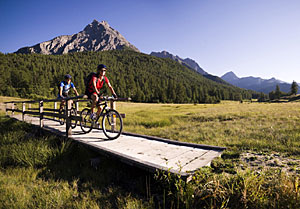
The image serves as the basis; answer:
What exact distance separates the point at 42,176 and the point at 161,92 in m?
112

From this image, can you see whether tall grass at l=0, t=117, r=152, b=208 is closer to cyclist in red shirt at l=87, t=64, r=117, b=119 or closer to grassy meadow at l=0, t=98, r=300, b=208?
grassy meadow at l=0, t=98, r=300, b=208

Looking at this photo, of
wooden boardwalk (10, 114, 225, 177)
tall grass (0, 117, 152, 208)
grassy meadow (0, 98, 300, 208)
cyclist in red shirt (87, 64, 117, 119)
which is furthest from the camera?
cyclist in red shirt (87, 64, 117, 119)

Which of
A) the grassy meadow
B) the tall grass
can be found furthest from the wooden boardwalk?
the tall grass

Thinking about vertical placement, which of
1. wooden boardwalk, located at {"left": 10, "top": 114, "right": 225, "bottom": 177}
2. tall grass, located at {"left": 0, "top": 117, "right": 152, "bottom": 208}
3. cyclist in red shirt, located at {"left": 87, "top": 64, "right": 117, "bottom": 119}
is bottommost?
tall grass, located at {"left": 0, "top": 117, "right": 152, "bottom": 208}

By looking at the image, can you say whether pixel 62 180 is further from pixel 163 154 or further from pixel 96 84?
pixel 96 84

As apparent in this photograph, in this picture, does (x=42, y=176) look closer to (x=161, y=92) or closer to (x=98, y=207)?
(x=98, y=207)

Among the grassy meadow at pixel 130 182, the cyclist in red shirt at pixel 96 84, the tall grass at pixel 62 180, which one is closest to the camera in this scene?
the grassy meadow at pixel 130 182

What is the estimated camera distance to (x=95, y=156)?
609 centimetres

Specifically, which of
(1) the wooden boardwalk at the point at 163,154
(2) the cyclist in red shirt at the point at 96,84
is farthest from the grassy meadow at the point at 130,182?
(2) the cyclist in red shirt at the point at 96,84

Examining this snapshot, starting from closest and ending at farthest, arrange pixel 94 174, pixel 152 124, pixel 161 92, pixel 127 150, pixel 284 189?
pixel 284 189
pixel 94 174
pixel 127 150
pixel 152 124
pixel 161 92

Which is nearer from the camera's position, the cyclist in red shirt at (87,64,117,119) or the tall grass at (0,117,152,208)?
the tall grass at (0,117,152,208)

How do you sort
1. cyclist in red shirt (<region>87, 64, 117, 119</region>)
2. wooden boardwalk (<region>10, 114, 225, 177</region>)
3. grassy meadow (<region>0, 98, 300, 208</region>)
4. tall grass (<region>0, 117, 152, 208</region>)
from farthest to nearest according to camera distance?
cyclist in red shirt (<region>87, 64, 117, 119</region>), wooden boardwalk (<region>10, 114, 225, 177</region>), tall grass (<region>0, 117, 152, 208</region>), grassy meadow (<region>0, 98, 300, 208</region>)

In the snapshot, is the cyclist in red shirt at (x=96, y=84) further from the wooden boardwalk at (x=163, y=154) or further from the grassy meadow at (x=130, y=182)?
the grassy meadow at (x=130, y=182)

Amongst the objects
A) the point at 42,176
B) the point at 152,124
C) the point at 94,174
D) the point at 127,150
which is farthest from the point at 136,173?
the point at 152,124
